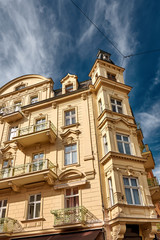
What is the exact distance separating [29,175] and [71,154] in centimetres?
356

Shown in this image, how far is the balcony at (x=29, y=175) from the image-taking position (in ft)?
50.6

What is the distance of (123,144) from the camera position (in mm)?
15828

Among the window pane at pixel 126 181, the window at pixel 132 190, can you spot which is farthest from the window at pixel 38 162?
the window at pixel 132 190

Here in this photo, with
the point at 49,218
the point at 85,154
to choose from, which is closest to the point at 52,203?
the point at 49,218

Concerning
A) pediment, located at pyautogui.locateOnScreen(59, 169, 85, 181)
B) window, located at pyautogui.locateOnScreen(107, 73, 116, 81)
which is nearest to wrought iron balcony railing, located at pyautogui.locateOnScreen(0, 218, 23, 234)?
pediment, located at pyautogui.locateOnScreen(59, 169, 85, 181)

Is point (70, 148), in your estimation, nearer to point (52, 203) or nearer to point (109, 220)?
point (52, 203)

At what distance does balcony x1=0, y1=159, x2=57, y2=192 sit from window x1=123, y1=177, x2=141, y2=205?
5215 mm

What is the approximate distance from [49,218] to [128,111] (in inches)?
410

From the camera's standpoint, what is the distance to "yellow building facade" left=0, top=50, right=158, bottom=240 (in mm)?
13070

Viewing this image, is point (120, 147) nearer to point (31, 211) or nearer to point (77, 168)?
point (77, 168)

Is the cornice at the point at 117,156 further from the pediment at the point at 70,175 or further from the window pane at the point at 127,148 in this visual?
the pediment at the point at 70,175

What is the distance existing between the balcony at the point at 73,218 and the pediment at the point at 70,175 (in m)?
2.25

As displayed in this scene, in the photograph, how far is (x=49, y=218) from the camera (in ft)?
47.3

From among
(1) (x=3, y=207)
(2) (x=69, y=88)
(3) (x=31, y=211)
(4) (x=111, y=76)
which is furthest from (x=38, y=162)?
(4) (x=111, y=76)
